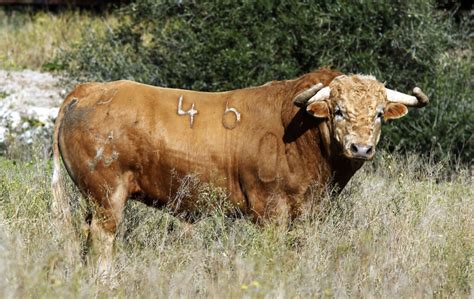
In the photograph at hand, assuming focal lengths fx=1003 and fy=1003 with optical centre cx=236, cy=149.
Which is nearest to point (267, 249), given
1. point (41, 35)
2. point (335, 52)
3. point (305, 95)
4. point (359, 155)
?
point (359, 155)

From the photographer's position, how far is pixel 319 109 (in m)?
7.62

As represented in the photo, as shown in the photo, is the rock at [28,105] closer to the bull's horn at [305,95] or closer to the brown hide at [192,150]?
the brown hide at [192,150]

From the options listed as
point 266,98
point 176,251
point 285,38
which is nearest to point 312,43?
point 285,38

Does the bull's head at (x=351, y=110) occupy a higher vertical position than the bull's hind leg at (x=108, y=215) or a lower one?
higher

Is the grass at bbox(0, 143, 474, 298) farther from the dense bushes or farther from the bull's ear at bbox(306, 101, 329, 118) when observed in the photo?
the dense bushes

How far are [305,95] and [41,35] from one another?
1128 centimetres

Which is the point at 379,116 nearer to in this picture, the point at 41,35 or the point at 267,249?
the point at 267,249

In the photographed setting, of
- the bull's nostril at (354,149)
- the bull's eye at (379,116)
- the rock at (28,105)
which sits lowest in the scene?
the rock at (28,105)

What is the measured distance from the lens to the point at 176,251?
7312 millimetres

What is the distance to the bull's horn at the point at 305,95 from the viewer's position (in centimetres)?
761

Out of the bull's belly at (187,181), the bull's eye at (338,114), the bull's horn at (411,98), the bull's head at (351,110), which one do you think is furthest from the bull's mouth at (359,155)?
the bull's belly at (187,181)

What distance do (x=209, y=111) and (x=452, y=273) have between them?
7.58ft

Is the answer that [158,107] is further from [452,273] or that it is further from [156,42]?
[156,42]

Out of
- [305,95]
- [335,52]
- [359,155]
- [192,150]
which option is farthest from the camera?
[335,52]
